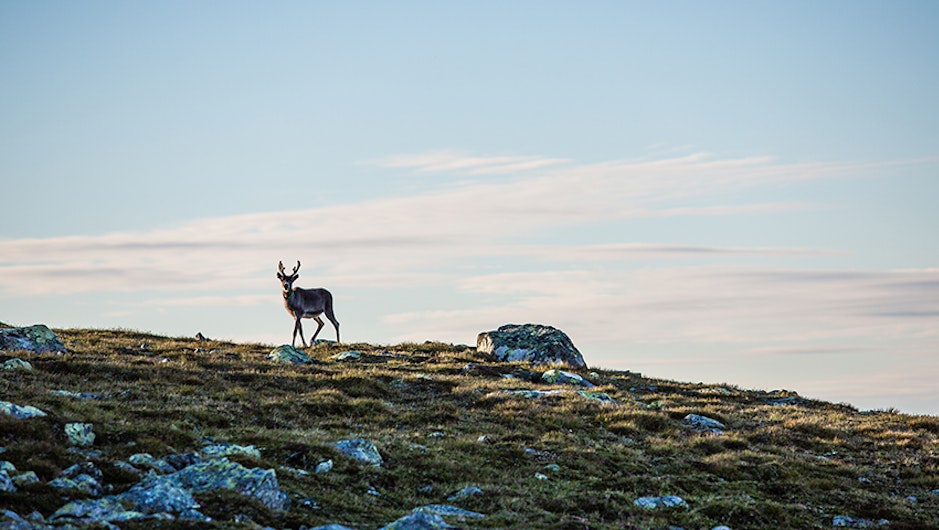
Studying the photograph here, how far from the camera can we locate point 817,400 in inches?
1550

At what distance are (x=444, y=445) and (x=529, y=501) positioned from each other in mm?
4758

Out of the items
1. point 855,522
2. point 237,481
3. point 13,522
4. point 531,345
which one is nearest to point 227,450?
point 237,481

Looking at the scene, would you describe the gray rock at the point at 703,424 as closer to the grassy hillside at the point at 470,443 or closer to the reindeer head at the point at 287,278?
the grassy hillside at the point at 470,443

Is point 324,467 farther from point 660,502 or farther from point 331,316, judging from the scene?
point 331,316

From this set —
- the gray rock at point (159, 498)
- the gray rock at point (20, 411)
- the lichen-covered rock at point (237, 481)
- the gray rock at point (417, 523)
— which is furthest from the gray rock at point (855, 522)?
the gray rock at point (20, 411)

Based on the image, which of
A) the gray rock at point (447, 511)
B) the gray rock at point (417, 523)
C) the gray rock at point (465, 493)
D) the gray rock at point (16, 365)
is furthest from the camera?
the gray rock at point (16, 365)

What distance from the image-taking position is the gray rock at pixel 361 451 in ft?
63.2

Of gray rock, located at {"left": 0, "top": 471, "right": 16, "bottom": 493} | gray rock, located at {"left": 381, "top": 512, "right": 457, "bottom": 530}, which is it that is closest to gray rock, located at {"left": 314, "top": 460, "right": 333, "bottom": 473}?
gray rock, located at {"left": 381, "top": 512, "right": 457, "bottom": 530}

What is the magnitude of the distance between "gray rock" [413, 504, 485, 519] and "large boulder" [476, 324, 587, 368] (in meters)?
25.8

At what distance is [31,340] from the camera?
33625 millimetres

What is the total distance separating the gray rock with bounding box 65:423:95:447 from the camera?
16938 millimetres

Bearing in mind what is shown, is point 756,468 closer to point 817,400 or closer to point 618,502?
point 618,502

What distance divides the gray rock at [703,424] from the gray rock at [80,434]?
18441mm

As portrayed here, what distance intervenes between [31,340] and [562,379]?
21242 mm
